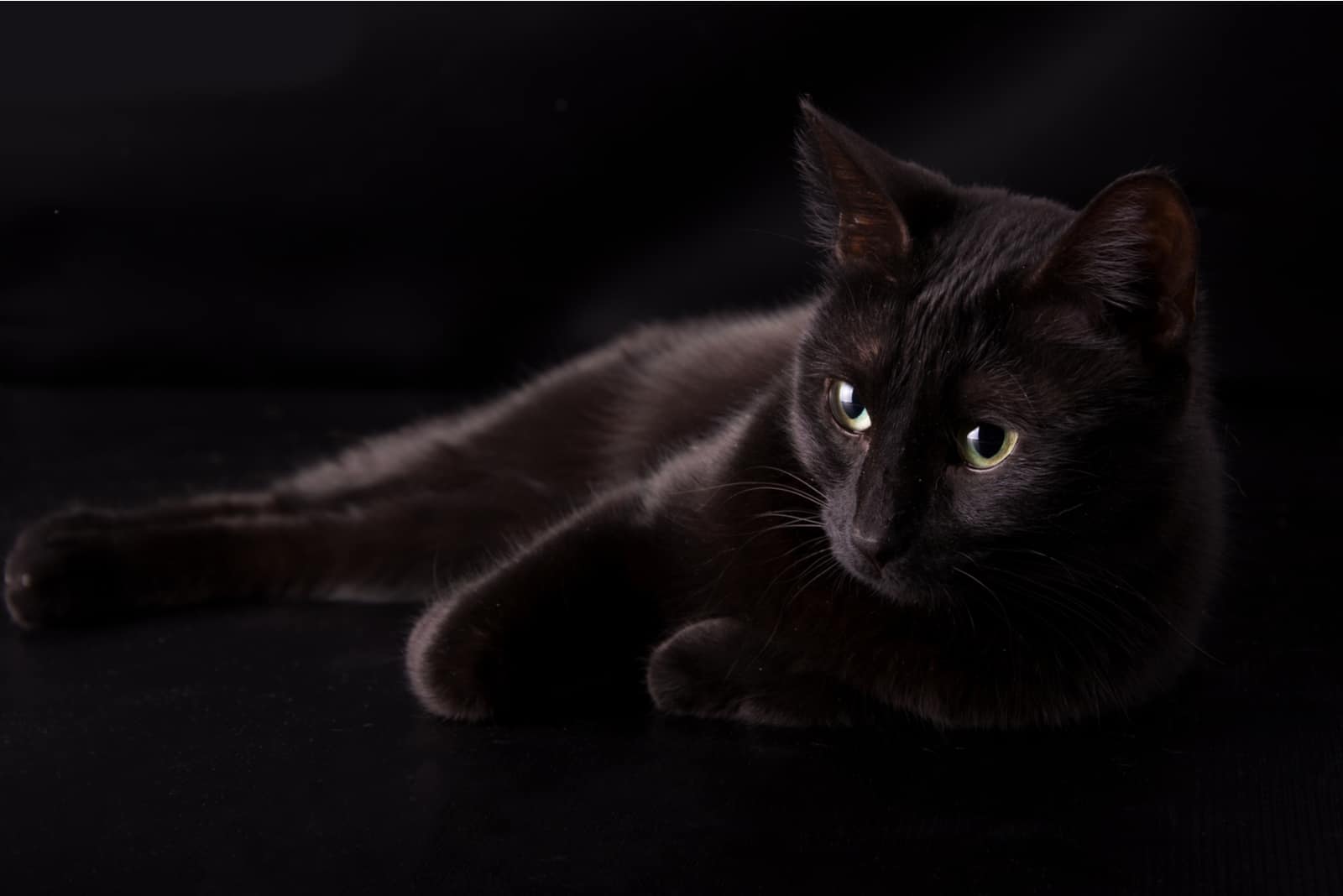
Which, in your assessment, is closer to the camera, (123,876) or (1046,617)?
(123,876)

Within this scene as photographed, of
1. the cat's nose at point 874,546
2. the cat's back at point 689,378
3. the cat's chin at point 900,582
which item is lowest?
the cat's back at point 689,378

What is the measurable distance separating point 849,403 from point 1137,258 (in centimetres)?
34

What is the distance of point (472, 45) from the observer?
358 cm

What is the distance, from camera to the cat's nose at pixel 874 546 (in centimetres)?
157

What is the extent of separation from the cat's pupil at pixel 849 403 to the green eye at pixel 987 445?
5.4 inches

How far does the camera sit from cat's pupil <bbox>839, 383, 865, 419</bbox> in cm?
168

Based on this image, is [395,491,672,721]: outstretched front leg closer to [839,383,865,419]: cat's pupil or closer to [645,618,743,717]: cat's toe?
[645,618,743,717]: cat's toe

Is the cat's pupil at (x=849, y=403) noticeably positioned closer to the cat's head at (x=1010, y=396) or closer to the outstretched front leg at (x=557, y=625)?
the cat's head at (x=1010, y=396)

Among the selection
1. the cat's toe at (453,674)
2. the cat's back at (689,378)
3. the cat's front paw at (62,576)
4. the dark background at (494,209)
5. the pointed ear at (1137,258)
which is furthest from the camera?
the dark background at (494,209)

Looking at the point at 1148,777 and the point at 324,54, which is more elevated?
the point at 324,54

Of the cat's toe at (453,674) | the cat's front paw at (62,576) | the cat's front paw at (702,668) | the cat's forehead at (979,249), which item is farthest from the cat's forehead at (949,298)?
Result: the cat's front paw at (62,576)

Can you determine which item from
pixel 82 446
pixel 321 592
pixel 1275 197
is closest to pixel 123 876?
pixel 321 592

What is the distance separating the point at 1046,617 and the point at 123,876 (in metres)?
1.00

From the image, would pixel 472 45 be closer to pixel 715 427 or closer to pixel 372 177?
pixel 372 177
